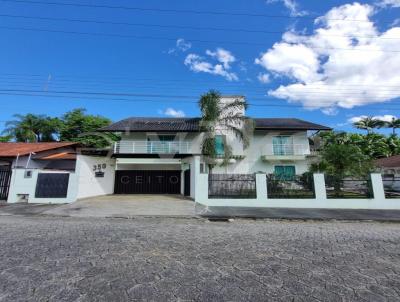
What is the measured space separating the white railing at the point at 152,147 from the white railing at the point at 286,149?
720 centimetres

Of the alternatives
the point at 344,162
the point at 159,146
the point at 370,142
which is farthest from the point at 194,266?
the point at 370,142

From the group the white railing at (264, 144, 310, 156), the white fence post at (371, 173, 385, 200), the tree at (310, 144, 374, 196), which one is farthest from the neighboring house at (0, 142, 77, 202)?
the white fence post at (371, 173, 385, 200)

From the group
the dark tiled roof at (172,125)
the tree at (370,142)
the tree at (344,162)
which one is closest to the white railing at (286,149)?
the dark tiled roof at (172,125)

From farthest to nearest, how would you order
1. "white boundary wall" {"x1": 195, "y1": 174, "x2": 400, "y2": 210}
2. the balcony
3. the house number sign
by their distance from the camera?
the balcony
the house number sign
"white boundary wall" {"x1": 195, "y1": 174, "x2": 400, "y2": 210}

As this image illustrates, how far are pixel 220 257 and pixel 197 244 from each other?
37.9 inches

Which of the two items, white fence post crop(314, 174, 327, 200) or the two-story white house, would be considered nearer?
white fence post crop(314, 174, 327, 200)

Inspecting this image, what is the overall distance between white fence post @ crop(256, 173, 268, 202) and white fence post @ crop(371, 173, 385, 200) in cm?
551

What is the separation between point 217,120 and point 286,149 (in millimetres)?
7287

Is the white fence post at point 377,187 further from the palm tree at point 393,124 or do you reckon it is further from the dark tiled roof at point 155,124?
the palm tree at point 393,124

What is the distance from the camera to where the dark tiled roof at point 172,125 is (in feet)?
61.3

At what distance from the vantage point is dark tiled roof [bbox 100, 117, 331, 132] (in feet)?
61.3

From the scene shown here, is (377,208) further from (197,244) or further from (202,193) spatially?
(197,244)

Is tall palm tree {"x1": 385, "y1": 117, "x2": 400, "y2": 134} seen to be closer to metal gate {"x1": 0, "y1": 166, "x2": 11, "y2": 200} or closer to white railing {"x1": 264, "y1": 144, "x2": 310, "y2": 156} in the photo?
white railing {"x1": 264, "y1": 144, "x2": 310, "y2": 156}

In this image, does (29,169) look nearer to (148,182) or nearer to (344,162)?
(148,182)
